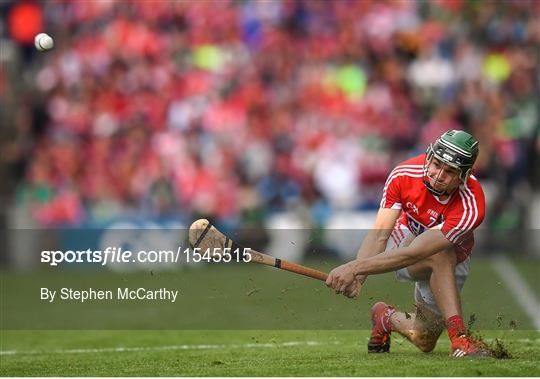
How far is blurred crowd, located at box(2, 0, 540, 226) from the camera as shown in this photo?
61.5 ft

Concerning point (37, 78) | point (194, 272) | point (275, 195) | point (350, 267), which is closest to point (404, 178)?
point (350, 267)

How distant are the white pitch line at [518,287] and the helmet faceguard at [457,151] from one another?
3446mm

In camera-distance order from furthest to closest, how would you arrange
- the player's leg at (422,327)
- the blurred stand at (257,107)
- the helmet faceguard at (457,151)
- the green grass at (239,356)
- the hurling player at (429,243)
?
the blurred stand at (257,107)
the player's leg at (422,327)
the hurling player at (429,243)
the helmet faceguard at (457,151)
the green grass at (239,356)

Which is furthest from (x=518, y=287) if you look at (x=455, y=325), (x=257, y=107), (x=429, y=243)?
(x=257, y=107)

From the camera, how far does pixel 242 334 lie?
11125mm

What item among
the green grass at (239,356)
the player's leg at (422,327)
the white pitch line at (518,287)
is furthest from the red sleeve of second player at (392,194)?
the white pitch line at (518,287)

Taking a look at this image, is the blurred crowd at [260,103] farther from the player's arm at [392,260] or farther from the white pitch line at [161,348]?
the player's arm at [392,260]

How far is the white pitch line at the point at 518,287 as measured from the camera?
1270 cm

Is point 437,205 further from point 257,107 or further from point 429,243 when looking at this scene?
point 257,107

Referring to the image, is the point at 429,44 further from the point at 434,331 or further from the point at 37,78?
the point at 434,331

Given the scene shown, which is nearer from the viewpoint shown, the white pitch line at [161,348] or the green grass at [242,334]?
the green grass at [242,334]

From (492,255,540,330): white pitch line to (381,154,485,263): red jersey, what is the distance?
304cm

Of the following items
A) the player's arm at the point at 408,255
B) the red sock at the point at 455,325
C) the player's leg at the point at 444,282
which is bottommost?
the red sock at the point at 455,325

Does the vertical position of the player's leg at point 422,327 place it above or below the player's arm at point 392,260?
below
